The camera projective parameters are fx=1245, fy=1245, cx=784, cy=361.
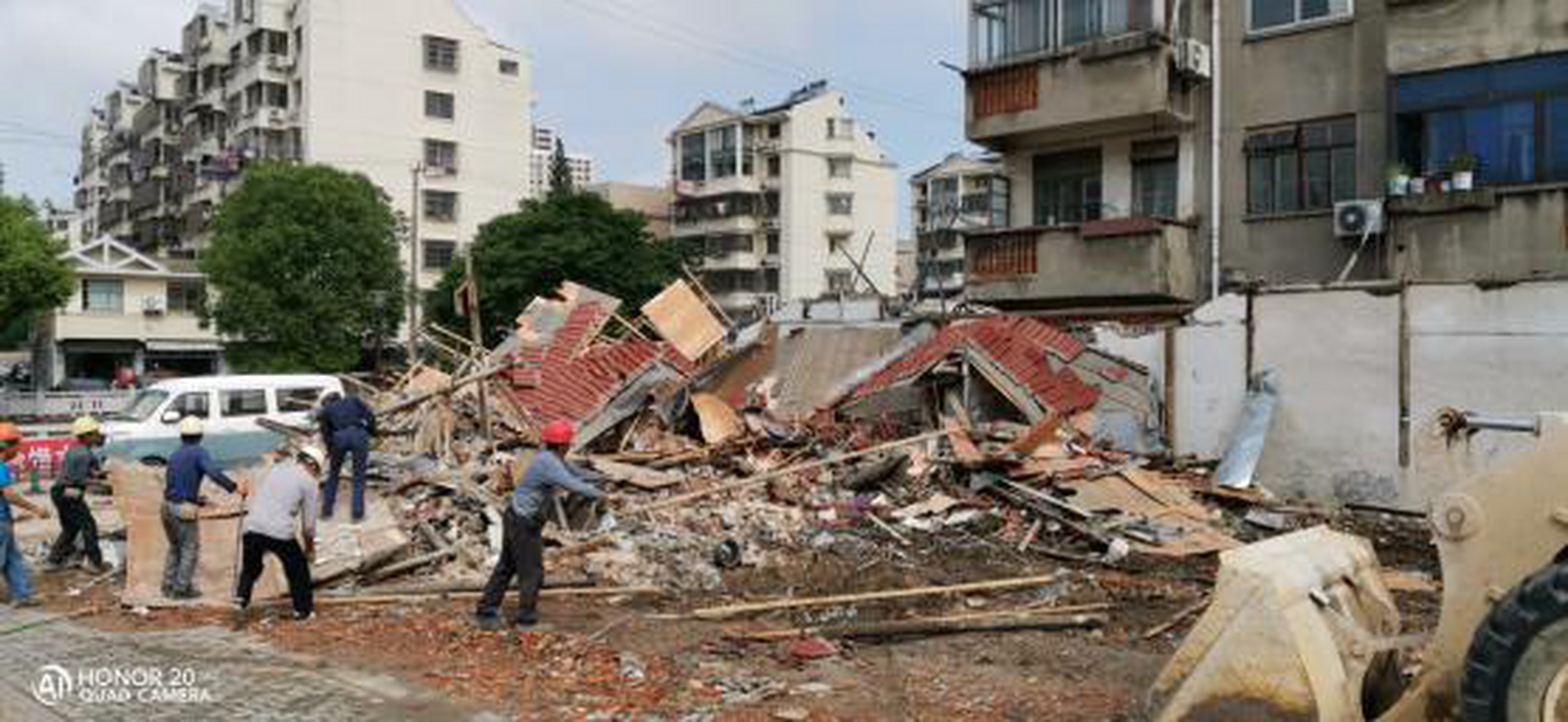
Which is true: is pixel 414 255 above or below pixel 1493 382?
above

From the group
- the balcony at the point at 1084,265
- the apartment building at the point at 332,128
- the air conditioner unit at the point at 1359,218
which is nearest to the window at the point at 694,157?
the apartment building at the point at 332,128

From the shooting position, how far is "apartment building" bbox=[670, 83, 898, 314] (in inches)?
2785

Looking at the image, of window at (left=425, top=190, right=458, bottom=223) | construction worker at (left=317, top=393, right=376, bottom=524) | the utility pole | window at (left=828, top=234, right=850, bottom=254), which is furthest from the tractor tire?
window at (left=828, top=234, right=850, bottom=254)

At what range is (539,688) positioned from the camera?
7676 millimetres

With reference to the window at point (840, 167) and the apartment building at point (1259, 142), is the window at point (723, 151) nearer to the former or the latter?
Result: the window at point (840, 167)

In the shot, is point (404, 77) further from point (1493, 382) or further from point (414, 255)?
point (1493, 382)

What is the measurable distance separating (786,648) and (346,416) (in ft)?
23.3

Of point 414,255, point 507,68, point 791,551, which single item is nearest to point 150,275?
point 414,255

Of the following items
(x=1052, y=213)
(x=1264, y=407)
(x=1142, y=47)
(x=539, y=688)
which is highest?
(x=1142, y=47)

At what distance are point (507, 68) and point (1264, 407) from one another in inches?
2210

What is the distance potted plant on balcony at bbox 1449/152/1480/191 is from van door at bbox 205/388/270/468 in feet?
57.4

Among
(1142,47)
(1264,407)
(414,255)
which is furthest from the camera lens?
(414,255)

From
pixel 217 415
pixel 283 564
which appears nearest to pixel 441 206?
pixel 217 415

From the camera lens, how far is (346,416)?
1345 cm
